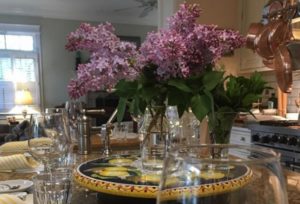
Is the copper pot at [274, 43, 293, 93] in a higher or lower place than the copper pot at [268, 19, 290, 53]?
lower

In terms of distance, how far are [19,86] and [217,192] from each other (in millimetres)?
6545

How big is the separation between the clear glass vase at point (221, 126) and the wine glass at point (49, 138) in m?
0.42

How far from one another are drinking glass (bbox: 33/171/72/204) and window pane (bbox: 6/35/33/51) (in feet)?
20.8

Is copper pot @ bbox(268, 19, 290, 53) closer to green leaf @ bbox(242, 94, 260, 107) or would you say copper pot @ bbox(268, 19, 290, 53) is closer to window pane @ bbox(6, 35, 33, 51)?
green leaf @ bbox(242, 94, 260, 107)

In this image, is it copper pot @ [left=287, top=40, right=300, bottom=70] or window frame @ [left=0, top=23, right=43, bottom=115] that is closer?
copper pot @ [left=287, top=40, right=300, bottom=70]

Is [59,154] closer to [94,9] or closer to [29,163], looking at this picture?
[29,163]

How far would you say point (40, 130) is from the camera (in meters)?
1.03

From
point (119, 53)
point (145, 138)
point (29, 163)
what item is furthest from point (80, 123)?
point (119, 53)

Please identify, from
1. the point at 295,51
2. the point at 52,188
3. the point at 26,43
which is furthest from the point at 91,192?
the point at 26,43

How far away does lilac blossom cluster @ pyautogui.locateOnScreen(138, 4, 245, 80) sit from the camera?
76 centimetres

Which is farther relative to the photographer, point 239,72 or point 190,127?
point 239,72

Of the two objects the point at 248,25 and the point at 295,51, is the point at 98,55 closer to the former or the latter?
the point at 295,51

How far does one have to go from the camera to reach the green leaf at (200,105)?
2.58 ft

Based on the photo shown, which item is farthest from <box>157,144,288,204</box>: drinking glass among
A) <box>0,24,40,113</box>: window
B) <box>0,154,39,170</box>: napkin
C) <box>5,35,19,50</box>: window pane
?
<box>5,35,19,50</box>: window pane
